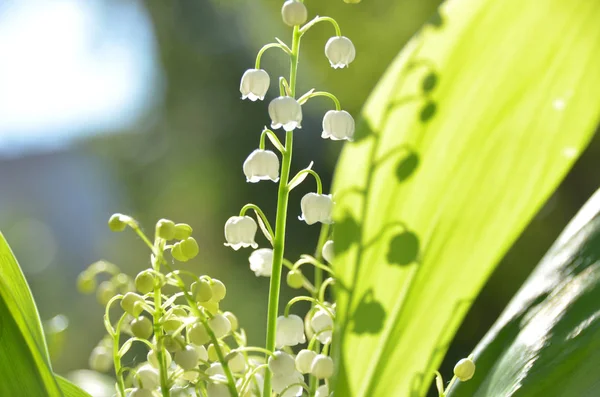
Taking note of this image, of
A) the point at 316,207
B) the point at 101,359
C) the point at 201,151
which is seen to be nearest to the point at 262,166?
the point at 316,207

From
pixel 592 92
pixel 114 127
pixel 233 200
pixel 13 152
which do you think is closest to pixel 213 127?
pixel 233 200

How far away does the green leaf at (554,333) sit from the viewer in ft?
0.67

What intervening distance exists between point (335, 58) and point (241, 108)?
183 cm

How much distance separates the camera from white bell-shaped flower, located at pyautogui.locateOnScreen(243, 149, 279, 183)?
0.25 metres

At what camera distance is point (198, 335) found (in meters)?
0.22

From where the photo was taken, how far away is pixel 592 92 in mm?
264

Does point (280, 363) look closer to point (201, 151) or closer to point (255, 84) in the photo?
point (255, 84)

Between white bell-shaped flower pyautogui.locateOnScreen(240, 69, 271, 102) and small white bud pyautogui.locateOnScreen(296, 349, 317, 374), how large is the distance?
10 cm

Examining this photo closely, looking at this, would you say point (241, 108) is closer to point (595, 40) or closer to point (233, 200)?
point (233, 200)

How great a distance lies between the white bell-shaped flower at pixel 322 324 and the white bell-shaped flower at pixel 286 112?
3.0 inches

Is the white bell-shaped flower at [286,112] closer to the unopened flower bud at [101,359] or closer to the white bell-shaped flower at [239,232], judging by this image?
the white bell-shaped flower at [239,232]

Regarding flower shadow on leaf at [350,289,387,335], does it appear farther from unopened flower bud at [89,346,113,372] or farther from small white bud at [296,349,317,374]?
unopened flower bud at [89,346,113,372]

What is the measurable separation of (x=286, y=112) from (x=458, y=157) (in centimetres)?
8

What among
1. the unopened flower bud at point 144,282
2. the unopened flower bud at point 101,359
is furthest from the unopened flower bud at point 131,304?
the unopened flower bud at point 101,359
